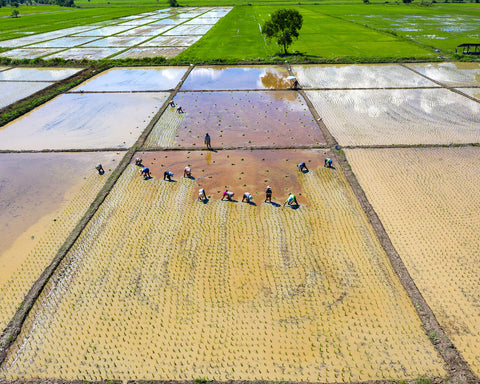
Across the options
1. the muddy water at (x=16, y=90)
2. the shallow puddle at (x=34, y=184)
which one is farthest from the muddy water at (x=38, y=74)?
the shallow puddle at (x=34, y=184)

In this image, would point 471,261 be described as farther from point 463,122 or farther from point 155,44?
point 155,44

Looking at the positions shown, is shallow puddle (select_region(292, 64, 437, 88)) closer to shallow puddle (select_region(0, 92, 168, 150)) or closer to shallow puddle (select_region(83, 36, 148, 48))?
shallow puddle (select_region(0, 92, 168, 150))

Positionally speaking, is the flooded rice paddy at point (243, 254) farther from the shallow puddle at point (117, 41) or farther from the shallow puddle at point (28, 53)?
the shallow puddle at point (117, 41)

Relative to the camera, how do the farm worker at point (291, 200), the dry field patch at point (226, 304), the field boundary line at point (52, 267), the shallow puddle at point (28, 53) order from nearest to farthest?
the dry field patch at point (226, 304) → the field boundary line at point (52, 267) → the farm worker at point (291, 200) → the shallow puddle at point (28, 53)

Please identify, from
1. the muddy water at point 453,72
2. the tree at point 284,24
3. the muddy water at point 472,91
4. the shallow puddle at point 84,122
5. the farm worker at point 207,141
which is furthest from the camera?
the tree at point 284,24

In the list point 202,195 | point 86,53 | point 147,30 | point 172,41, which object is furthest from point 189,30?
point 202,195

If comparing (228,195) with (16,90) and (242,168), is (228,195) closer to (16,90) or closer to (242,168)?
(242,168)

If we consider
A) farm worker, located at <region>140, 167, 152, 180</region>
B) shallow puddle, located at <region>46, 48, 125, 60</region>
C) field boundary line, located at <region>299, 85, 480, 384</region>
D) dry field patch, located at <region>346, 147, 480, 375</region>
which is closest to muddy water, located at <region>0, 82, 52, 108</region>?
shallow puddle, located at <region>46, 48, 125, 60</region>

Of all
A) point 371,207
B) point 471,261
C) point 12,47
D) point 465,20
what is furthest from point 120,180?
point 465,20
